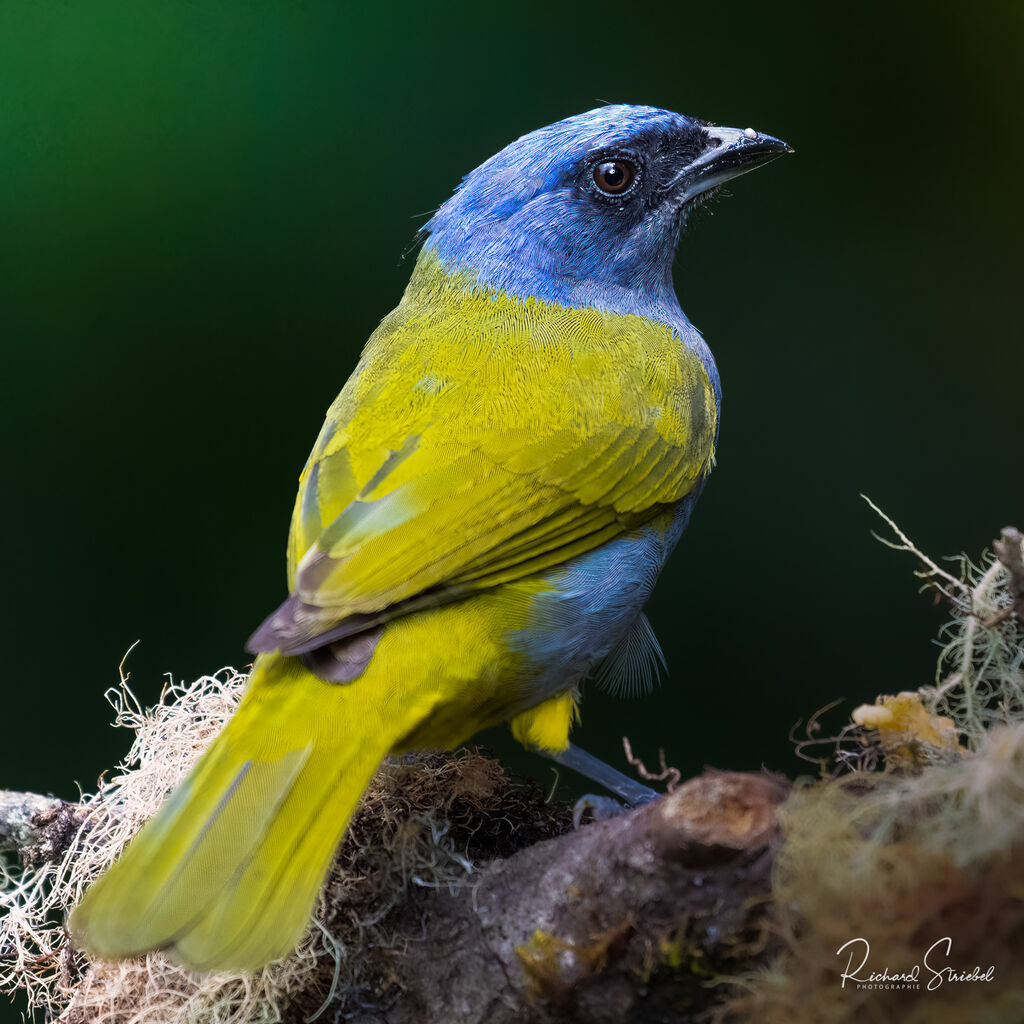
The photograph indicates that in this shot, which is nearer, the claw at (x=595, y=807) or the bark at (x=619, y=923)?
the bark at (x=619, y=923)

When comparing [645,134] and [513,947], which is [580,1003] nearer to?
[513,947]

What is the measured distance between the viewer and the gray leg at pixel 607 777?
248 cm

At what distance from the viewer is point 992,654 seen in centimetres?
188

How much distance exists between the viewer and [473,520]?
88.4 inches

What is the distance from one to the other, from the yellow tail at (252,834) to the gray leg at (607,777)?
60cm

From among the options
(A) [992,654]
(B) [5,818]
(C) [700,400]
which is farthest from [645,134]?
(B) [5,818]

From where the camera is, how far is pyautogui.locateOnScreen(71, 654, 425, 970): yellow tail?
5.69 feet

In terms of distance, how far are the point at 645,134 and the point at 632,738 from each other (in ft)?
6.76

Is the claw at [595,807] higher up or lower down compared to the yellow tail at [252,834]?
lower down

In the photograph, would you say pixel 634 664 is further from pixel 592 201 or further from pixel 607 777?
pixel 592 201
